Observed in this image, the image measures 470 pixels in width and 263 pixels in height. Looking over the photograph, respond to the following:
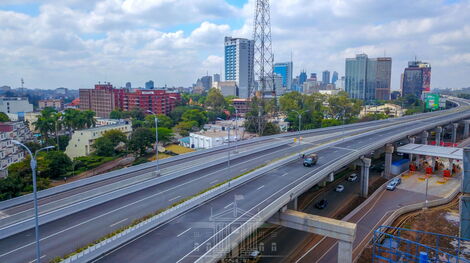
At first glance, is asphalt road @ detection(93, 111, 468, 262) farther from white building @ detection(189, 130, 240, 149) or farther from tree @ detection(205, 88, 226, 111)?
tree @ detection(205, 88, 226, 111)

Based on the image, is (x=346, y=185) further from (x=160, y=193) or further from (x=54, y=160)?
(x=54, y=160)

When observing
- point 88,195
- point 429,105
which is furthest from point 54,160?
point 429,105

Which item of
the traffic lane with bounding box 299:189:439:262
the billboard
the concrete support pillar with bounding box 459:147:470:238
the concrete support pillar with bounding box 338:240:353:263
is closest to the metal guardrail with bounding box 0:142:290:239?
the traffic lane with bounding box 299:189:439:262

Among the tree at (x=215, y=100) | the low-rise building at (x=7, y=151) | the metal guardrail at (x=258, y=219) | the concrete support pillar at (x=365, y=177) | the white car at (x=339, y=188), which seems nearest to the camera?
the metal guardrail at (x=258, y=219)

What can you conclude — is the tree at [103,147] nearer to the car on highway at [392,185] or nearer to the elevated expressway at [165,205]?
the elevated expressway at [165,205]

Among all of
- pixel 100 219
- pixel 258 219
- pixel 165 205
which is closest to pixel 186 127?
pixel 165 205

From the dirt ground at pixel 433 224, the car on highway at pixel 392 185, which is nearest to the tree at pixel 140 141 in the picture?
the car on highway at pixel 392 185

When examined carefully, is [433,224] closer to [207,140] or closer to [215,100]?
[207,140]

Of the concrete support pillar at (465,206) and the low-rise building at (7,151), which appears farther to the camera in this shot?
the low-rise building at (7,151)
